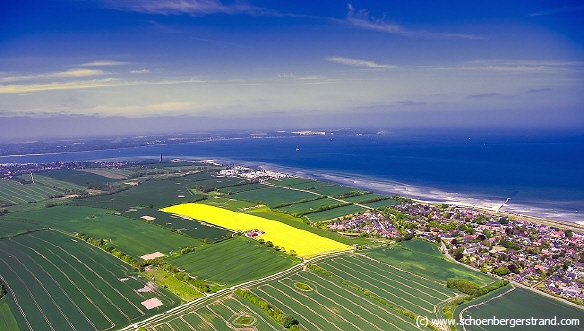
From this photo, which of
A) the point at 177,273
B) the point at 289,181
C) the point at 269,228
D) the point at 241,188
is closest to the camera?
the point at 177,273

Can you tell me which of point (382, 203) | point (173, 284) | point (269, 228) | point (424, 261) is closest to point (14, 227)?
point (173, 284)

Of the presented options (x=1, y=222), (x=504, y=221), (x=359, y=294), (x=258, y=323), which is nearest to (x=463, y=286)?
(x=359, y=294)

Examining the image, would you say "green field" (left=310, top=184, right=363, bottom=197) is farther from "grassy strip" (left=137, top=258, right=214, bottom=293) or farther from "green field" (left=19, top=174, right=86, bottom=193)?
"green field" (left=19, top=174, right=86, bottom=193)

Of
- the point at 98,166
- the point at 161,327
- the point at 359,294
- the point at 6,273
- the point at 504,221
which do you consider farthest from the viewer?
the point at 98,166

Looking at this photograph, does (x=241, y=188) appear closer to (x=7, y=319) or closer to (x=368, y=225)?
(x=368, y=225)

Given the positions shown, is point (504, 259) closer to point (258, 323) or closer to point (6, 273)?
point (258, 323)
